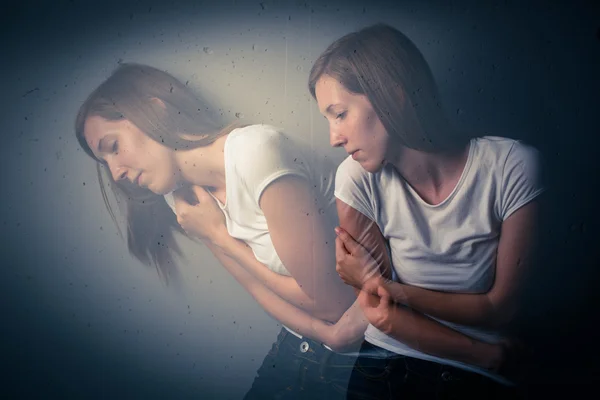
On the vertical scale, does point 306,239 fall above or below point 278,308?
above

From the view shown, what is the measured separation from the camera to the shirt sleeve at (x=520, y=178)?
1.34 meters

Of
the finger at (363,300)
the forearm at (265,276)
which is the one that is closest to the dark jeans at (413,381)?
the finger at (363,300)

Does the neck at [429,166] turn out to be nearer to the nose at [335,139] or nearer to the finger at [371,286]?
the nose at [335,139]

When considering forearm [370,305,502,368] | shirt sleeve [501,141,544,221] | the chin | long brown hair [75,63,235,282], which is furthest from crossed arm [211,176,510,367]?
shirt sleeve [501,141,544,221]

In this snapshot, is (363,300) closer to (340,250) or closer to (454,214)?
(340,250)

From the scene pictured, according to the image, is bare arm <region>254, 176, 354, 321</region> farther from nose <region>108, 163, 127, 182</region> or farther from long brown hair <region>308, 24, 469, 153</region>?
nose <region>108, 163, 127, 182</region>

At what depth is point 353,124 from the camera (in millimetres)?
1390

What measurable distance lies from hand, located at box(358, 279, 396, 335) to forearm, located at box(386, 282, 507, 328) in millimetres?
22

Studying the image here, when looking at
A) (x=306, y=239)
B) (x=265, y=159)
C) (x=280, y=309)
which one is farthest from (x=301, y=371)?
(x=265, y=159)

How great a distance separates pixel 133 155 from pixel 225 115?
310mm

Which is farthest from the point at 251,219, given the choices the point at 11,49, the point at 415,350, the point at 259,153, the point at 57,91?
the point at 11,49

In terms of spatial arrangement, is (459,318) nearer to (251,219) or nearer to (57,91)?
(251,219)

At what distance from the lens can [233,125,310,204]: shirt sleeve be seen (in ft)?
4.70

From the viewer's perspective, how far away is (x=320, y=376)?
1492 mm
